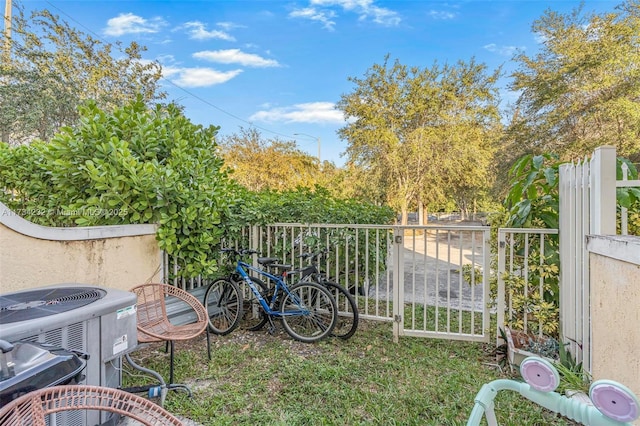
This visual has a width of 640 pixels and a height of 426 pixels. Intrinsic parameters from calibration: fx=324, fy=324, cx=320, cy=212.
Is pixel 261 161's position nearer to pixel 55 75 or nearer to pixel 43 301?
pixel 55 75

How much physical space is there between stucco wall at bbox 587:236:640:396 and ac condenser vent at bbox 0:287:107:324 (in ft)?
8.96

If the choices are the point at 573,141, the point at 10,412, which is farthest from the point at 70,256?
the point at 573,141

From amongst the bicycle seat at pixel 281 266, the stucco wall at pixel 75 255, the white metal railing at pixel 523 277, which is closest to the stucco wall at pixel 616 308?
the white metal railing at pixel 523 277

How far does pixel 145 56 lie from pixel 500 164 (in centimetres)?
1416

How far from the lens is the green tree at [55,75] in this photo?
369 inches

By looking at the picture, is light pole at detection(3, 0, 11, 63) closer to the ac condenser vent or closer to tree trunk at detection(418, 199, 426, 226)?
the ac condenser vent

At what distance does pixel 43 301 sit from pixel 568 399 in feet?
7.75

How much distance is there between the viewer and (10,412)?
2.79ft

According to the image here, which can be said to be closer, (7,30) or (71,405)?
(71,405)

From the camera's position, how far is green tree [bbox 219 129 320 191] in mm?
15180

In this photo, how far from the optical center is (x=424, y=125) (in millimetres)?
14133

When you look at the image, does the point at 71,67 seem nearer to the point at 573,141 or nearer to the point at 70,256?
the point at 70,256

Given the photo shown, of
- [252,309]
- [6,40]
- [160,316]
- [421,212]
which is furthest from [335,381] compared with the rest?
[421,212]

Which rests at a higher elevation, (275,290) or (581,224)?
(581,224)
